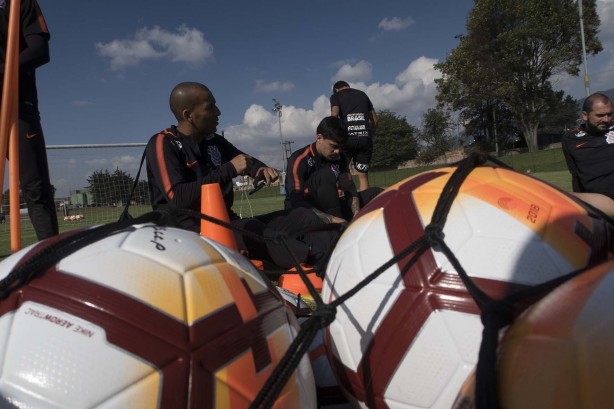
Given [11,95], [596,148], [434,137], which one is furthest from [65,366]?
[434,137]

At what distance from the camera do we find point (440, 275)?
975 millimetres

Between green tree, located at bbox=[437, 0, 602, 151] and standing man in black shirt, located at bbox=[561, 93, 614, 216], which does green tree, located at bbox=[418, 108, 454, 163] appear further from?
standing man in black shirt, located at bbox=[561, 93, 614, 216]

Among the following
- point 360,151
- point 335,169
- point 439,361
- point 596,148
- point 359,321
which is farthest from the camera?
point 360,151

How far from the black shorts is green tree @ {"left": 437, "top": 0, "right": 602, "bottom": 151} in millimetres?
27901

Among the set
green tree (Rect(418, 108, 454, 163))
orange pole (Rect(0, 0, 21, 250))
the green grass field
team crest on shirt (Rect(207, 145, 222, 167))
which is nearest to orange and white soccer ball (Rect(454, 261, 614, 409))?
orange pole (Rect(0, 0, 21, 250))

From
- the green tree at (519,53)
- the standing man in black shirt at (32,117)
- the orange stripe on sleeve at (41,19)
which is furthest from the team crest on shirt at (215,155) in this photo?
the green tree at (519,53)

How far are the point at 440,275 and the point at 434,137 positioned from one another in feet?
214

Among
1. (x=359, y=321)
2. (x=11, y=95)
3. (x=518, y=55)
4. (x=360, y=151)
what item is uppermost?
(x=518, y=55)

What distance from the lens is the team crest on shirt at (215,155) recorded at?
3.64 meters

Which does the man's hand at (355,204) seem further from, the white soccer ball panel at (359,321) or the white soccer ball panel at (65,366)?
the white soccer ball panel at (65,366)

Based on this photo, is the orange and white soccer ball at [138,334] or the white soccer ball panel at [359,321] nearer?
the orange and white soccer ball at [138,334]

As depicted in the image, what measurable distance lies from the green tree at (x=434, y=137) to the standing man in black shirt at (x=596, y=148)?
5277 cm

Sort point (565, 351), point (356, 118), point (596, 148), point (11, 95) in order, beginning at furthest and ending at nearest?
Answer: point (356, 118) < point (596, 148) < point (11, 95) < point (565, 351)

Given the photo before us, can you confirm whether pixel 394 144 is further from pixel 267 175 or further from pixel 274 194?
pixel 267 175
